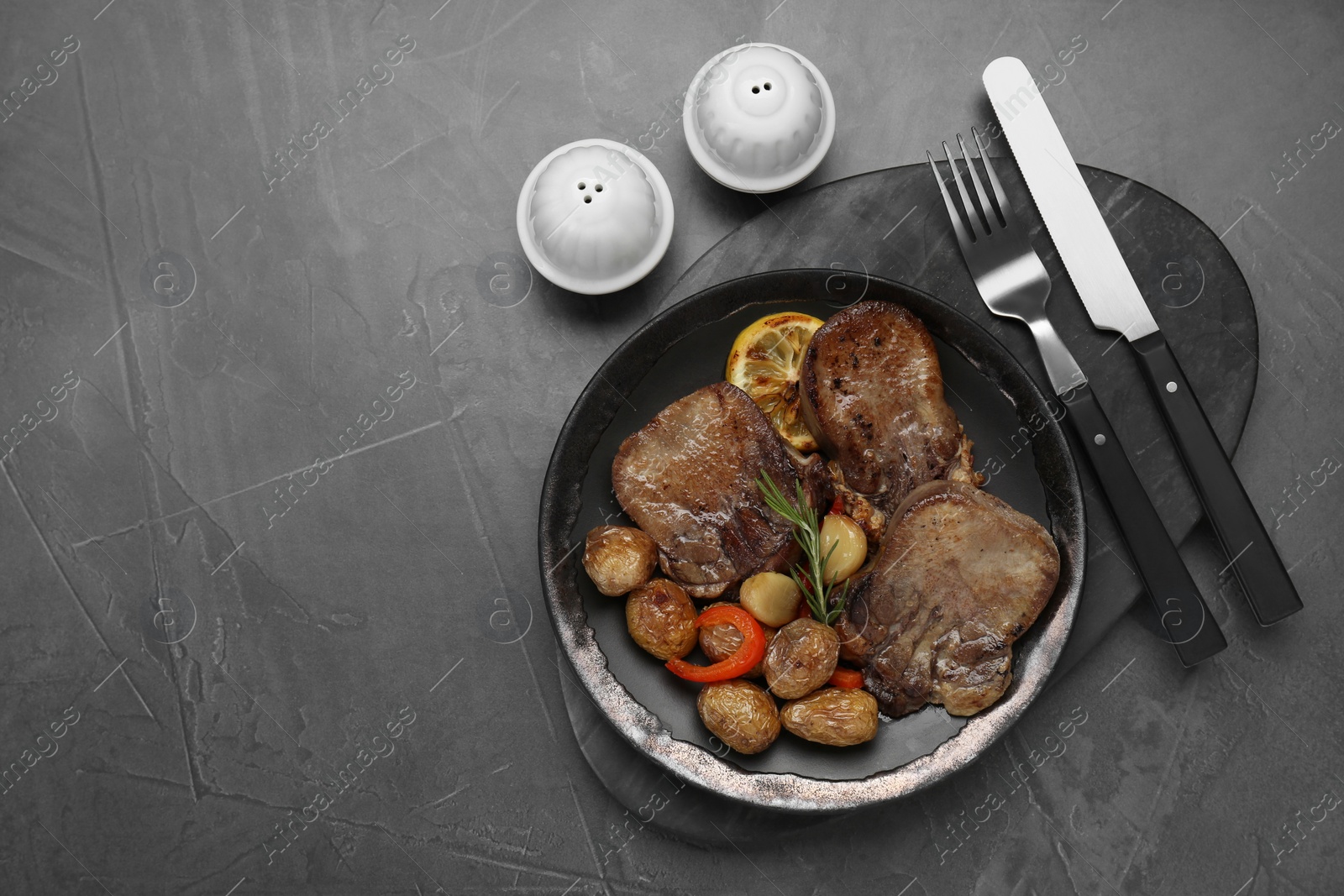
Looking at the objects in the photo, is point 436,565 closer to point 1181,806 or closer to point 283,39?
point 283,39

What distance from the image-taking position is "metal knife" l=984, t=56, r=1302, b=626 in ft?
8.94

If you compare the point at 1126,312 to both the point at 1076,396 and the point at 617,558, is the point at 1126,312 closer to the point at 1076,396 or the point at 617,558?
the point at 1076,396

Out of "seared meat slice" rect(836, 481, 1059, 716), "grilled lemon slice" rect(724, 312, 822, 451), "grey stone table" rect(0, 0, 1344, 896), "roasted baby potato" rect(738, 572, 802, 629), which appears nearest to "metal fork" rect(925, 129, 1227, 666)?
"grey stone table" rect(0, 0, 1344, 896)

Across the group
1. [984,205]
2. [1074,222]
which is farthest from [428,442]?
[1074,222]

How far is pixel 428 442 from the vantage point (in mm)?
3018

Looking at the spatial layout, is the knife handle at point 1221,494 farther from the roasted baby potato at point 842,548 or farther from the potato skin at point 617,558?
the potato skin at point 617,558

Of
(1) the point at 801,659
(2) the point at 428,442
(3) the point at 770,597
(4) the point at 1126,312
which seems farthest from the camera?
(2) the point at 428,442

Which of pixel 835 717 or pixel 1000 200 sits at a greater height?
pixel 1000 200

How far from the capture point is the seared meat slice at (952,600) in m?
2.47

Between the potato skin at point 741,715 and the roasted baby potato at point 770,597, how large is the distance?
0.68 feet

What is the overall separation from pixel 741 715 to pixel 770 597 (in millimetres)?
351

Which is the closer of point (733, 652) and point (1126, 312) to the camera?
point (733, 652)

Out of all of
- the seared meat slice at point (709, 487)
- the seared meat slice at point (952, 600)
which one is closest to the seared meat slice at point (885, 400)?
the seared meat slice at point (952, 600)

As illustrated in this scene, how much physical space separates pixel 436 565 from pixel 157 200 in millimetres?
1720
